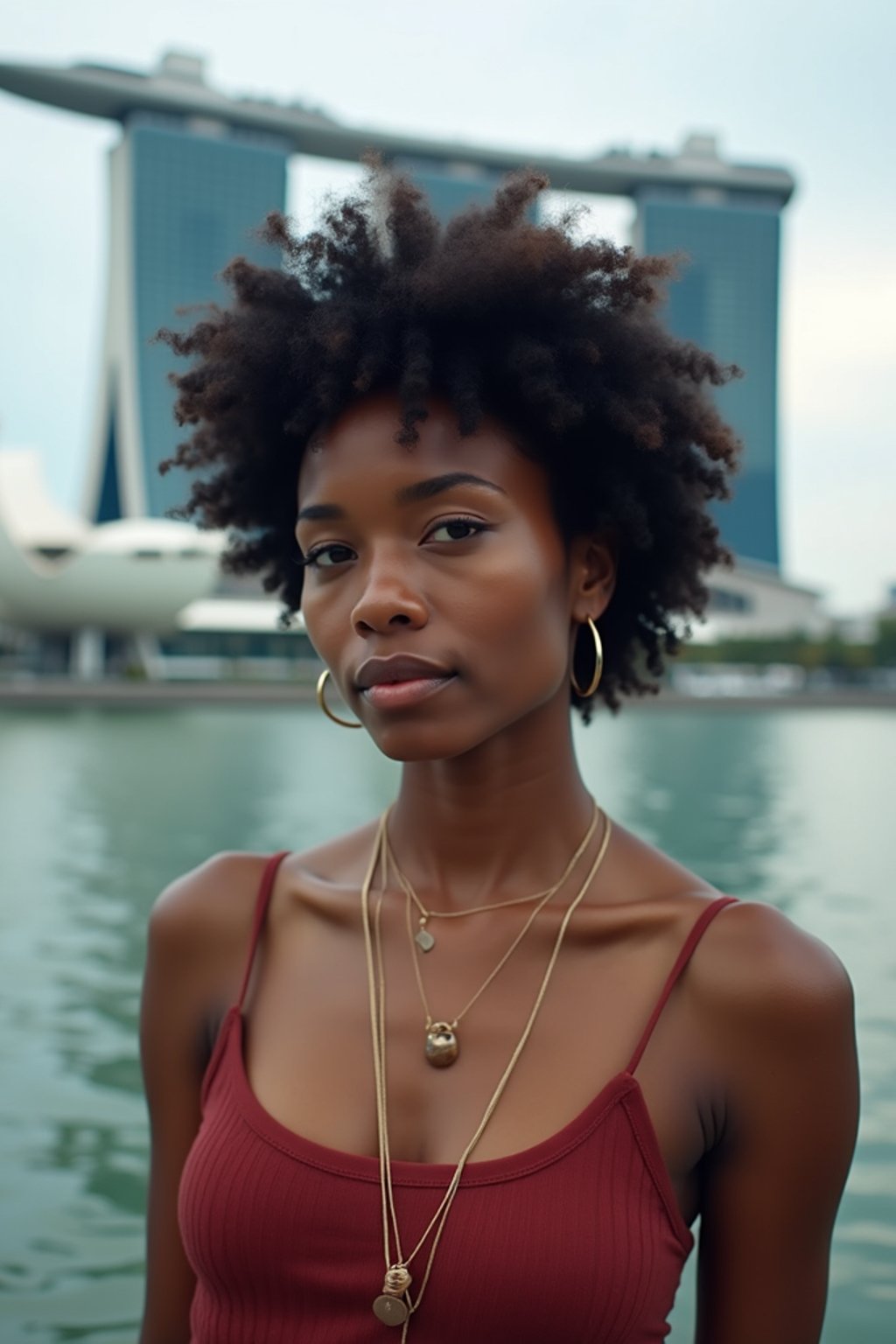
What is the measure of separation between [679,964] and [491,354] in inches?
24.5

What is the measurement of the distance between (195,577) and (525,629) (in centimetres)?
→ 3885

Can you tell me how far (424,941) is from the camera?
140cm

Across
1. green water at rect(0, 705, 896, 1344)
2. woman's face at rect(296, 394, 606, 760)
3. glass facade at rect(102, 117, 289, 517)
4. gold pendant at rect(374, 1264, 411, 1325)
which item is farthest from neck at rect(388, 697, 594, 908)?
glass facade at rect(102, 117, 289, 517)

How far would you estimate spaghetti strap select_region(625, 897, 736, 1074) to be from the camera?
4.11ft

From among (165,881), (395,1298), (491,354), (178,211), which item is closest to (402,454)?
(491,354)

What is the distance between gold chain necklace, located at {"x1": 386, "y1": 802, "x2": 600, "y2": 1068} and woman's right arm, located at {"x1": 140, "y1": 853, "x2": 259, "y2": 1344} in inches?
7.0

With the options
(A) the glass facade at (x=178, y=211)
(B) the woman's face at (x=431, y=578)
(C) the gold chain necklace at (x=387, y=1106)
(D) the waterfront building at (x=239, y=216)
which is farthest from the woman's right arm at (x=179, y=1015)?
(A) the glass facade at (x=178, y=211)

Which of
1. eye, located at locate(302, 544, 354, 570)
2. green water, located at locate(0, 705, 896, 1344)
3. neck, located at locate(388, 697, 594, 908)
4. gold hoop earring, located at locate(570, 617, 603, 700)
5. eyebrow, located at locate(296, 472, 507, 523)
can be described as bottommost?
green water, located at locate(0, 705, 896, 1344)

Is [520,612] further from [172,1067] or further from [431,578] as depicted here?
[172,1067]

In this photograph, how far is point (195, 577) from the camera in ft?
129

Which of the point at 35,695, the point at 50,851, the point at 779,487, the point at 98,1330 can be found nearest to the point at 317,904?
the point at 98,1330

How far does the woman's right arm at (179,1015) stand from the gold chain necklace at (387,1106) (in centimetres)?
14

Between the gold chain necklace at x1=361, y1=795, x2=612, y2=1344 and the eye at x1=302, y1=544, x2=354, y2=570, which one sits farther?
the eye at x1=302, y1=544, x2=354, y2=570

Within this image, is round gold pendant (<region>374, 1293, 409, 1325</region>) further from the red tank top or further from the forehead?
the forehead
